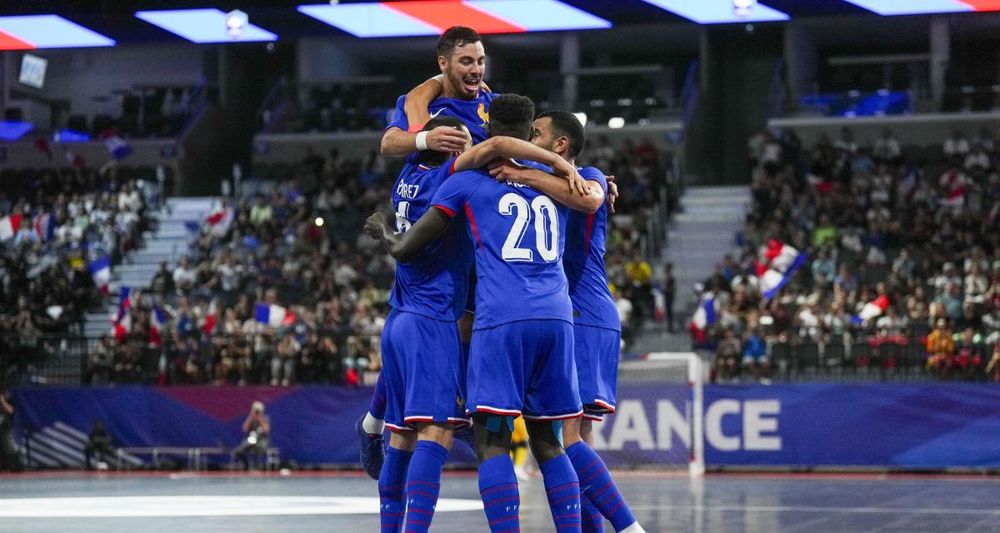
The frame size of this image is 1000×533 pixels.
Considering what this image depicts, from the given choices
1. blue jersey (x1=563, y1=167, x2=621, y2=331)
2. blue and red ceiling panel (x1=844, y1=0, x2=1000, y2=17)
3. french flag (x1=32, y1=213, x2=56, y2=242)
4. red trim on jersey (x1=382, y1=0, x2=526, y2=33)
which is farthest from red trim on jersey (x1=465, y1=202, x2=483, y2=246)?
french flag (x1=32, y1=213, x2=56, y2=242)

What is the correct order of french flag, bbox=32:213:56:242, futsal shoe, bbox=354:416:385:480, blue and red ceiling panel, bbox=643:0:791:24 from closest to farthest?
1. futsal shoe, bbox=354:416:385:480
2. blue and red ceiling panel, bbox=643:0:791:24
3. french flag, bbox=32:213:56:242

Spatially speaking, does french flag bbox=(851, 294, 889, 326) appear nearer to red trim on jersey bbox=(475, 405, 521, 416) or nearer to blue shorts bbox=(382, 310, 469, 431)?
blue shorts bbox=(382, 310, 469, 431)

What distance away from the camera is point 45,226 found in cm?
3134

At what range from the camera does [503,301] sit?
279 inches

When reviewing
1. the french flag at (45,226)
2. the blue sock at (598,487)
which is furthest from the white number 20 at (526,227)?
the french flag at (45,226)

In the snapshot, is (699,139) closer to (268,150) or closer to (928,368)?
(268,150)

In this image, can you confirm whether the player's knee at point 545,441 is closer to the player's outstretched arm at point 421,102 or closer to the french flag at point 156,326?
the player's outstretched arm at point 421,102

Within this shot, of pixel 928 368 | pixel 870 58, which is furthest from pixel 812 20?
pixel 928 368

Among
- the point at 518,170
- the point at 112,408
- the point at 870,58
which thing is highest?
the point at 870,58

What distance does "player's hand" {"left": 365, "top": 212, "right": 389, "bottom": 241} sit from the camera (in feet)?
24.9

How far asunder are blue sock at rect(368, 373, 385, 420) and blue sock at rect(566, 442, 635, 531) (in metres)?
1.05

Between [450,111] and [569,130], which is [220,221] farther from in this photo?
[569,130]

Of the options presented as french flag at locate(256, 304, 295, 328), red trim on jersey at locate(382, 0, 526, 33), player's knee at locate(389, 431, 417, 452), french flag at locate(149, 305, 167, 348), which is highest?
red trim on jersey at locate(382, 0, 526, 33)

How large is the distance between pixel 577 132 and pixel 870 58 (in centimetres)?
2785
